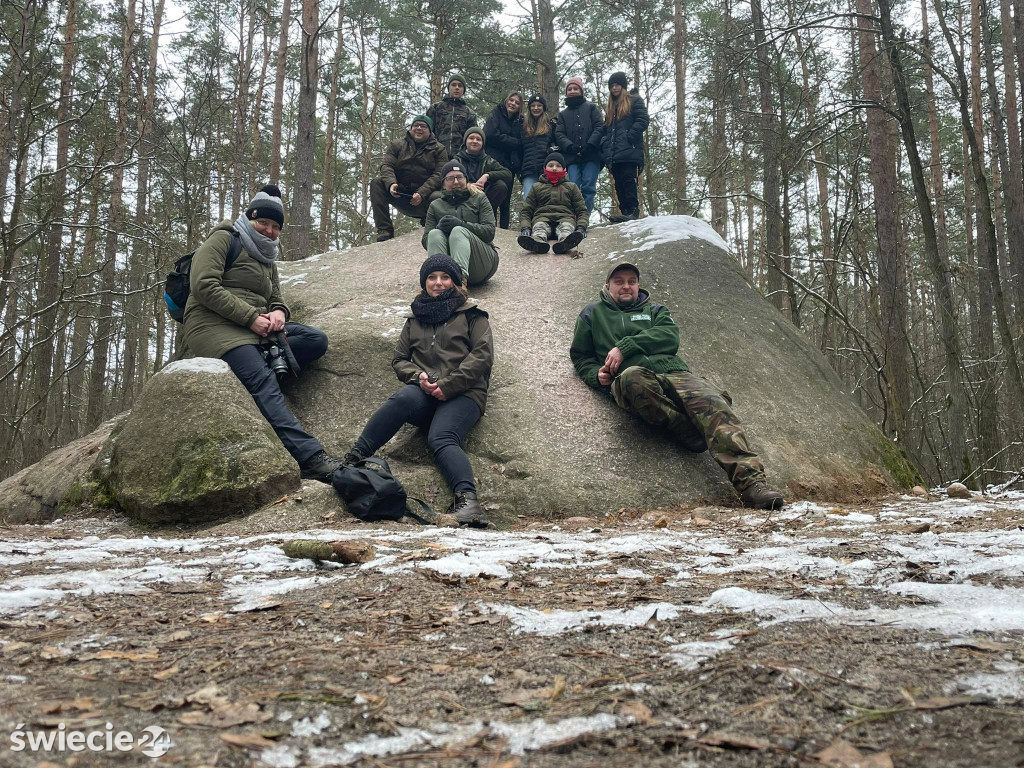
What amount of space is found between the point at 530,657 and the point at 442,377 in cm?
340

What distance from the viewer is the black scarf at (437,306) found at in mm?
5145

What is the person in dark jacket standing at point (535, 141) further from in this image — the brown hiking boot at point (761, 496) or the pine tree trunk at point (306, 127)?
the brown hiking boot at point (761, 496)

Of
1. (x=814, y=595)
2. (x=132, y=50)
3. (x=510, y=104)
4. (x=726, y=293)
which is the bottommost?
(x=814, y=595)

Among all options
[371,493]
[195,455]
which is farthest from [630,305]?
[195,455]

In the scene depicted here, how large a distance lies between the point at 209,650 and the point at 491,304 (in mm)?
5698

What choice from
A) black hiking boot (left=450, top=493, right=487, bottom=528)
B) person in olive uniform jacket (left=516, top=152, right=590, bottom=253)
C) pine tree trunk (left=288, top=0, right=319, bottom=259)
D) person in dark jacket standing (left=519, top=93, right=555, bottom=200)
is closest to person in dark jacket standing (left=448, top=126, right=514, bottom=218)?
person in dark jacket standing (left=519, top=93, right=555, bottom=200)

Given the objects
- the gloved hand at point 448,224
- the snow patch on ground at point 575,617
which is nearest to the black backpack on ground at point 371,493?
the snow patch on ground at point 575,617

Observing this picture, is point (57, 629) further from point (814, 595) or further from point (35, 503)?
point (35, 503)

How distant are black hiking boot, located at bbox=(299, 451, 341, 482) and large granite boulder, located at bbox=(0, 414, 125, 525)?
4.76ft

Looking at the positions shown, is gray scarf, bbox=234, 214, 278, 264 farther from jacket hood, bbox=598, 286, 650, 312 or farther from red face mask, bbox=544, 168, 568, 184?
red face mask, bbox=544, 168, 568, 184

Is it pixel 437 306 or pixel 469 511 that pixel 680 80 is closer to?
pixel 437 306

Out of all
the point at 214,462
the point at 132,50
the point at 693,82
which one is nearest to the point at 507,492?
the point at 214,462

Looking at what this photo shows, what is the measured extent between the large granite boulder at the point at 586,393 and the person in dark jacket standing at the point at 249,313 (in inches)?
20.2

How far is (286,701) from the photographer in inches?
53.0
